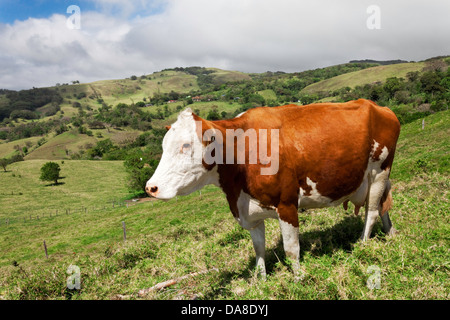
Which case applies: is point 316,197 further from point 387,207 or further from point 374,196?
point 387,207

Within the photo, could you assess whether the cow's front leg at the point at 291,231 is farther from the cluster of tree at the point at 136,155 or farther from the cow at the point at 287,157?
the cluster of tree at the point at 136,155

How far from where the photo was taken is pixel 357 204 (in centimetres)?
450

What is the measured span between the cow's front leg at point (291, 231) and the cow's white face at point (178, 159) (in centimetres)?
144

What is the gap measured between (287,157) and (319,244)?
2189mm

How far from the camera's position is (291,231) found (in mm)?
3746

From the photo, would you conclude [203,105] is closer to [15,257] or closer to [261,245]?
[15,257]

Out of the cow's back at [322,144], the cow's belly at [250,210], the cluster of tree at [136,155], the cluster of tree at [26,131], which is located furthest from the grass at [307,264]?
the cluster of tree at [26,131]

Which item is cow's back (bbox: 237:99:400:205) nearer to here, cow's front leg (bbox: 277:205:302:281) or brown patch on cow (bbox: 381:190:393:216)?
cow's front leg (bbox: 277:205:302:281)

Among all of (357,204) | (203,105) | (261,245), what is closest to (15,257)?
(261,245)

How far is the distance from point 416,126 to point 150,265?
2793 cm

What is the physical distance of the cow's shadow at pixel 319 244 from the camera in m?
4.53

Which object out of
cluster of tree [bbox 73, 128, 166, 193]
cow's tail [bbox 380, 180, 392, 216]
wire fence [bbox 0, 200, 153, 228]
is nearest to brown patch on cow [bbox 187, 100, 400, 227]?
cow's tail [bbox 380, 180, 392, 216]

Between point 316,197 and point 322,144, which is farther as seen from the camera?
point 316,197

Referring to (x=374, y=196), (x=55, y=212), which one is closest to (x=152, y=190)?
(x=374, y=196)
